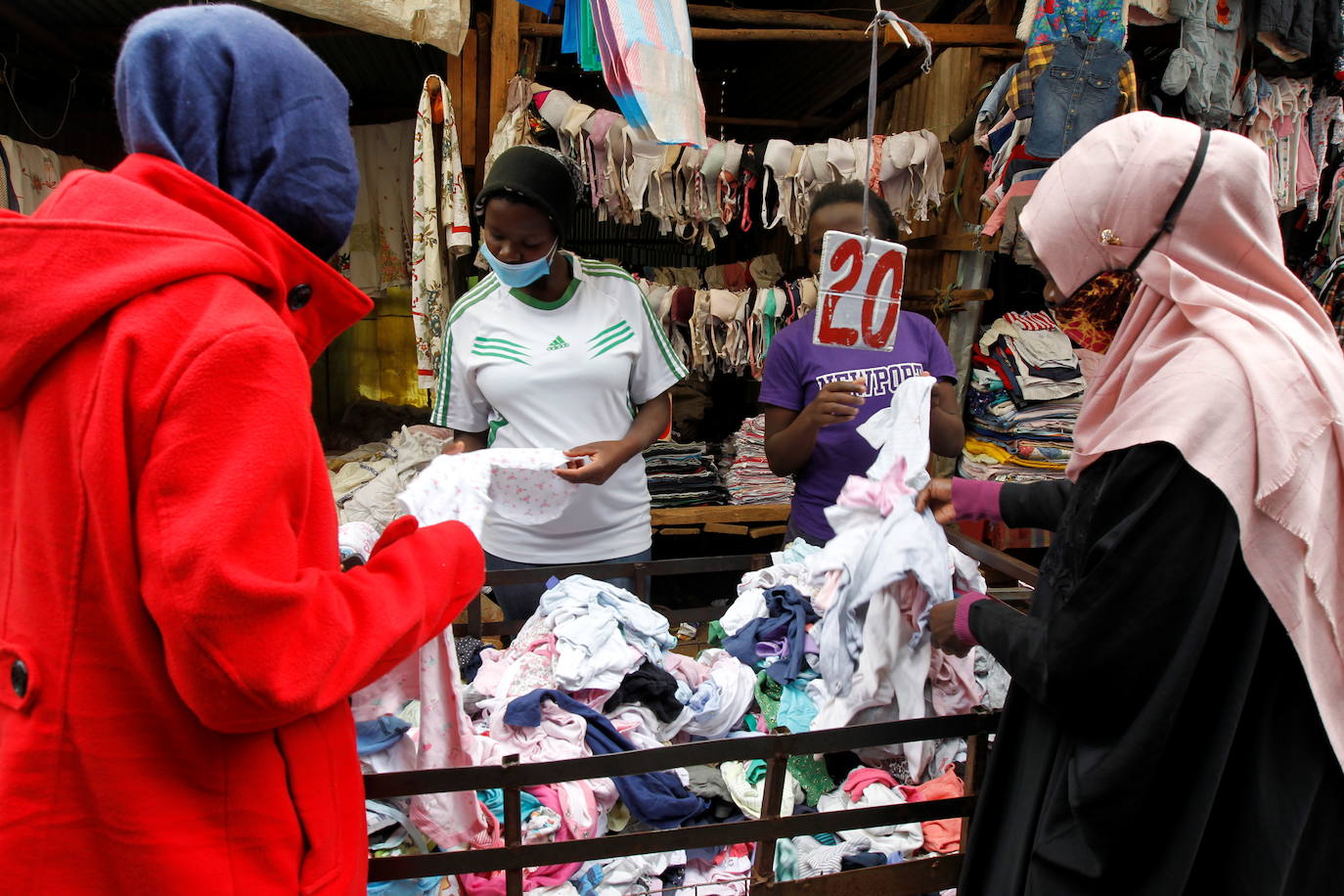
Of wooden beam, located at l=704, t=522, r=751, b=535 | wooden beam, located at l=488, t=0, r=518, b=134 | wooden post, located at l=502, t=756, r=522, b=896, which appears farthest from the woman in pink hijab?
wooden beam, located at l=704, t=522, r=751, b=535

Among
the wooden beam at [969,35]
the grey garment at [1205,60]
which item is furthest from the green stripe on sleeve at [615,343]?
the grey garment at [1205,60]

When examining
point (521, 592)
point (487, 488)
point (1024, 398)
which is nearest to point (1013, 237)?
point (1024, 398)

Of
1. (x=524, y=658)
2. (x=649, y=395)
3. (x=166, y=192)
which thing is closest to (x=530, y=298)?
(x=649, y=395)

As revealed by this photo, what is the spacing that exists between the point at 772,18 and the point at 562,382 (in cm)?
278

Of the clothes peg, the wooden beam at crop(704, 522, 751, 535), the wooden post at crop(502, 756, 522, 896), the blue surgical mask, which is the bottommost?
the wooden beam at crop(704, 522, 751, 535)

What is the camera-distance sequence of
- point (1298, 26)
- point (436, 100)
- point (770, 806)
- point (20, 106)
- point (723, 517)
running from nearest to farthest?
point (770, 806) < point (436, 100) < point (1298, 26) < point (723, 517) < point (20, 106)

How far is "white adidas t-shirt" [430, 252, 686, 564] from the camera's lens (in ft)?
8.03

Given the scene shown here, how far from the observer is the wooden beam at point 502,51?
372 cm

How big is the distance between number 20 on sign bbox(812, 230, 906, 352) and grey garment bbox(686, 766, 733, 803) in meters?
1.11

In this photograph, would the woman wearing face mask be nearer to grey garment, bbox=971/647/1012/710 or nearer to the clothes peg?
grey garment, bbox=971/647/1012/710

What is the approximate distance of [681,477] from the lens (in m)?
4.73

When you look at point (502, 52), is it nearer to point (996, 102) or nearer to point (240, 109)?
point (996, 102)

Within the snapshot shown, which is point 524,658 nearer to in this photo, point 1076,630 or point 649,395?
point 649,395

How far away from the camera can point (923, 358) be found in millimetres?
2641
